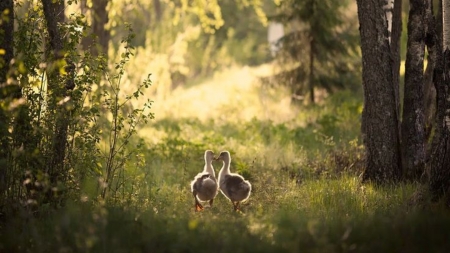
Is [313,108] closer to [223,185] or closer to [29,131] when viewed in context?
[223,185]

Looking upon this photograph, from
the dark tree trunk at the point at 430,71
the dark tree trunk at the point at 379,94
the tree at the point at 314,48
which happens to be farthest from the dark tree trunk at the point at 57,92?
the tree at the point at 314,48

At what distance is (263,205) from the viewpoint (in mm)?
10352

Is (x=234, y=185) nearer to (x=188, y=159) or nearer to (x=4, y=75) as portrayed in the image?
(x=4, y=75)

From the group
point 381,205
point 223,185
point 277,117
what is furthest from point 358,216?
point 277,117

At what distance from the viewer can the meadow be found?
708 centimetres

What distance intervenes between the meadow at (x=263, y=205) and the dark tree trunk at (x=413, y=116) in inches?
22.9

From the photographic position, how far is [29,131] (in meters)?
8.91

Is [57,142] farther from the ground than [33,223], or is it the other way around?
[57,142]

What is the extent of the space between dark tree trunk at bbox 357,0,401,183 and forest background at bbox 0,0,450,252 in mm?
202

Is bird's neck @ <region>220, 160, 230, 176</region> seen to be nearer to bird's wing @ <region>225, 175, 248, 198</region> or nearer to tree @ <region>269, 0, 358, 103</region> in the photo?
bird's wing @ <region>225, 175, 248, 198</region>

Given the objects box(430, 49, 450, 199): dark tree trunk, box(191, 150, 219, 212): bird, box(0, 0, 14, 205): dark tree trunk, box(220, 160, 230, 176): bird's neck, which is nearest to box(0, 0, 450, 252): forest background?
box(0, 0, 14, 205): dark tree trunk

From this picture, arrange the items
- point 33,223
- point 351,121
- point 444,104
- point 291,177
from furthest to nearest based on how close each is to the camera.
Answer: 1. point 351,121
2. point 291,177
3. point 444,104
4. point 33,223

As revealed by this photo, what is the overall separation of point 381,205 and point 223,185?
2.32m

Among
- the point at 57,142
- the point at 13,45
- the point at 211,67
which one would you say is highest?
the point at 211,67
